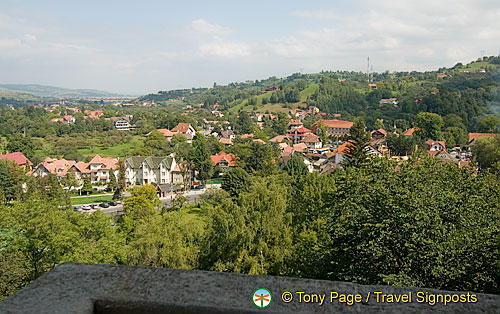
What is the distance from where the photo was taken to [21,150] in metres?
52.8

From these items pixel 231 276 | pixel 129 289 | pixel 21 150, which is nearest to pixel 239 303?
pixel 231 276

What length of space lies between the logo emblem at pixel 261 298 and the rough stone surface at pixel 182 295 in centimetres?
2

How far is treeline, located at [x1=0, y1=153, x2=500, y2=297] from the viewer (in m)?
6.93

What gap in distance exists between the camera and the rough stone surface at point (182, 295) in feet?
4.41

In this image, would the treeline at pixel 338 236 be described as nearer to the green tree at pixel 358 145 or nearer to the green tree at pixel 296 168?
the green tree at pixel 358 145

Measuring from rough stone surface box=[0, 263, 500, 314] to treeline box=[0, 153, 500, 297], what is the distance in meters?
5.64

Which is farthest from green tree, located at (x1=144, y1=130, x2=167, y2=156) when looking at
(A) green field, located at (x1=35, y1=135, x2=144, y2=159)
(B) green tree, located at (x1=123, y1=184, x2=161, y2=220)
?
(B) green tree, located at (x1=123, y1=184, x2=161, y2=220)

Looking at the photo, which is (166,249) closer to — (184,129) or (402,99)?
(184,129)

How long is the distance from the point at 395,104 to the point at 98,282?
103m

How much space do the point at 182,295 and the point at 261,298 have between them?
0.31 m

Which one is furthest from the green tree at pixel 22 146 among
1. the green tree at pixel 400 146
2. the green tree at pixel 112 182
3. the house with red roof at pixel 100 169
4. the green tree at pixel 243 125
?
the green tree at pixel 400 146

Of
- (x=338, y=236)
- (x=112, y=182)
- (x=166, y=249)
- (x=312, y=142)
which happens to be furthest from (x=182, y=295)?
(x=312, y=142)

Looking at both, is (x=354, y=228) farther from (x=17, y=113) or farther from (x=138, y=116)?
(x=17, y=113)

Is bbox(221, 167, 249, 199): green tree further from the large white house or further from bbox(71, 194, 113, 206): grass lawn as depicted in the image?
bbox(71, 194, 113, 206): grass lawn
